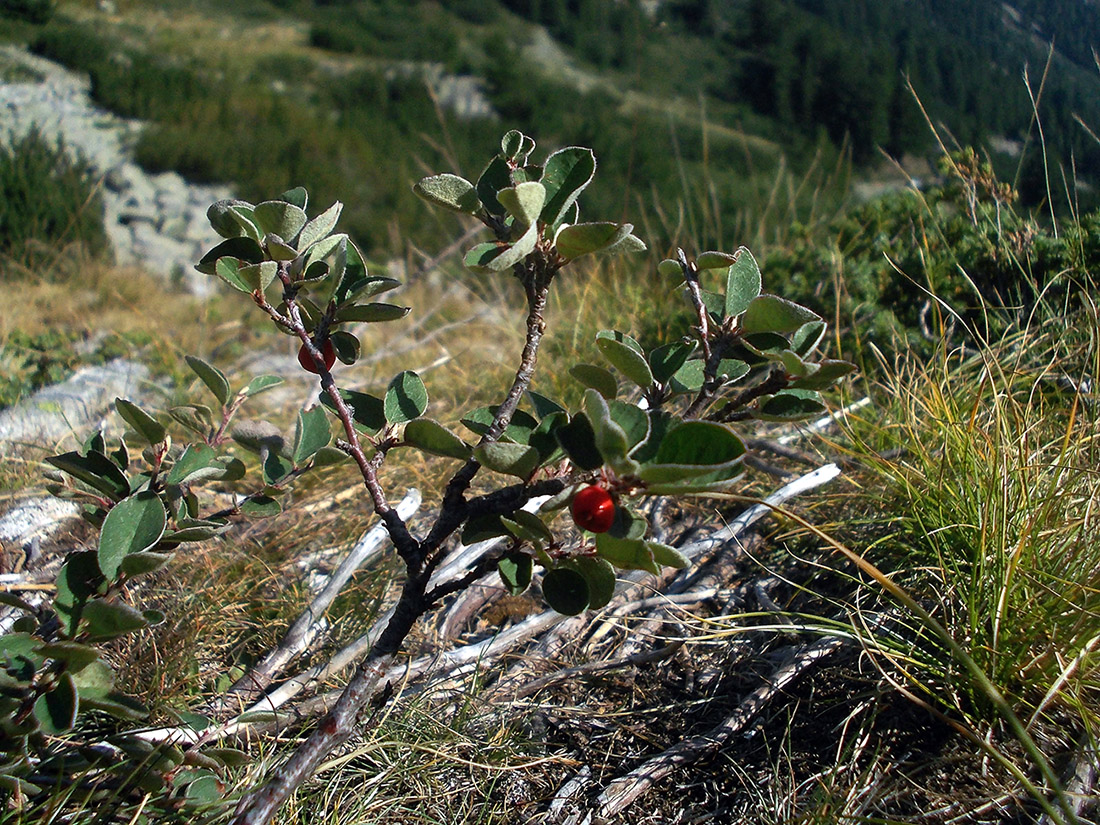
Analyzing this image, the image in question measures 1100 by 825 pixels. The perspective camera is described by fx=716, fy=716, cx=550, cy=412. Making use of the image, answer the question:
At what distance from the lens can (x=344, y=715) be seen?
3.06 feet

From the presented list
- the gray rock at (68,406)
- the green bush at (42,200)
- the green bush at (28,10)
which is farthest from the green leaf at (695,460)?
the green bush at (28,10)

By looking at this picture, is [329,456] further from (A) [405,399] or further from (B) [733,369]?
(B) [733,369]

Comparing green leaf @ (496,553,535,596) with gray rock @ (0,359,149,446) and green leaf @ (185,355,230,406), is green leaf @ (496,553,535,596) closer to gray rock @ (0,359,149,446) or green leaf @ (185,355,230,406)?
green leaf @ (185,355,230,406)

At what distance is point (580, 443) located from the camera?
760mm

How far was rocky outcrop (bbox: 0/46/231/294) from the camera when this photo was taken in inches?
332

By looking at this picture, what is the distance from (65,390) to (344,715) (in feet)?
9.19

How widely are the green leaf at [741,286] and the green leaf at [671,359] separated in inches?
2.5

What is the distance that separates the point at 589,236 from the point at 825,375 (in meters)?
0.31

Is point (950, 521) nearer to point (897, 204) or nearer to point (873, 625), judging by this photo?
point (873, 625)

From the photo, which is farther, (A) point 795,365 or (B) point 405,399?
(B) point 405,399

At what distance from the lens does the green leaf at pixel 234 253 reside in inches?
33.6

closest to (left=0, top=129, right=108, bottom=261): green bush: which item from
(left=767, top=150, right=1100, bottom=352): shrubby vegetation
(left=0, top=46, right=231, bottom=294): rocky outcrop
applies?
(left=0, top=46, right=231, bottom=294): rocky outcrop

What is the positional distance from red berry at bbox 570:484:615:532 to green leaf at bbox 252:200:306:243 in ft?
1.47

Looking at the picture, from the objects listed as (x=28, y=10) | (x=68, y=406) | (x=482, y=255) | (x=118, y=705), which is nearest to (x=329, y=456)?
(x=482, y=255)
